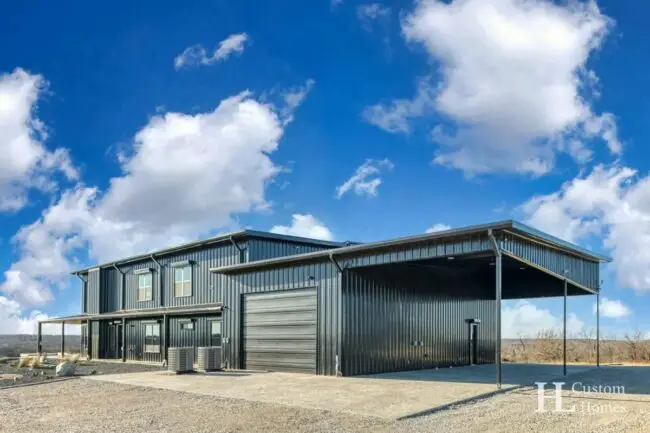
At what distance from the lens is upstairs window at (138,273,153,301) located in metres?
29.0

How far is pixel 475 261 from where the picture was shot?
19797 millimetres

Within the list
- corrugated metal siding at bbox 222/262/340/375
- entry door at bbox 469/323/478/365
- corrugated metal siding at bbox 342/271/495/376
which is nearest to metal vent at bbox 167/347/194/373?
corrugated metal siding at bbox 222/262/340/375

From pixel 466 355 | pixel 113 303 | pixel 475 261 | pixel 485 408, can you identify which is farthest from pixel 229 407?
pixel 113 303

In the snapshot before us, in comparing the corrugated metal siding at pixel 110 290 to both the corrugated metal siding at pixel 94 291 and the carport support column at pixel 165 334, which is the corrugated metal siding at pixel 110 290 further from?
the carport support column at pixel 165 334

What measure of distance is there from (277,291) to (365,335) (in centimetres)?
332

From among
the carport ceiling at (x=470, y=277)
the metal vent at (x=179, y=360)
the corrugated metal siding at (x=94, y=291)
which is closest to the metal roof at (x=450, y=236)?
the carport ceiling at (x=470, y=277)

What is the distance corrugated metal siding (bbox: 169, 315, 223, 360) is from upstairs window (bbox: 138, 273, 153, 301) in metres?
3.26

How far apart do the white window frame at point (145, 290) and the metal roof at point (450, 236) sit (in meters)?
8.02

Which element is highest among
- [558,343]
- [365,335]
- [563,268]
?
[563,268]

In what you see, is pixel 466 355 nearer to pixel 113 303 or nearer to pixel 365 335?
pixel 365 335

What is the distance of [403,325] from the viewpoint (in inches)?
798

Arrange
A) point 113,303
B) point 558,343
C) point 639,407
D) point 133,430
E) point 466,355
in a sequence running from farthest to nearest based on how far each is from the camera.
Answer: point 113,303, point 558,343, point 466,355, point 639,407, point 133,430

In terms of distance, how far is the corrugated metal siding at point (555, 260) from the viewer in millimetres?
15596

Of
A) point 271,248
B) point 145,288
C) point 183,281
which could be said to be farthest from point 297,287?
point 145,288
